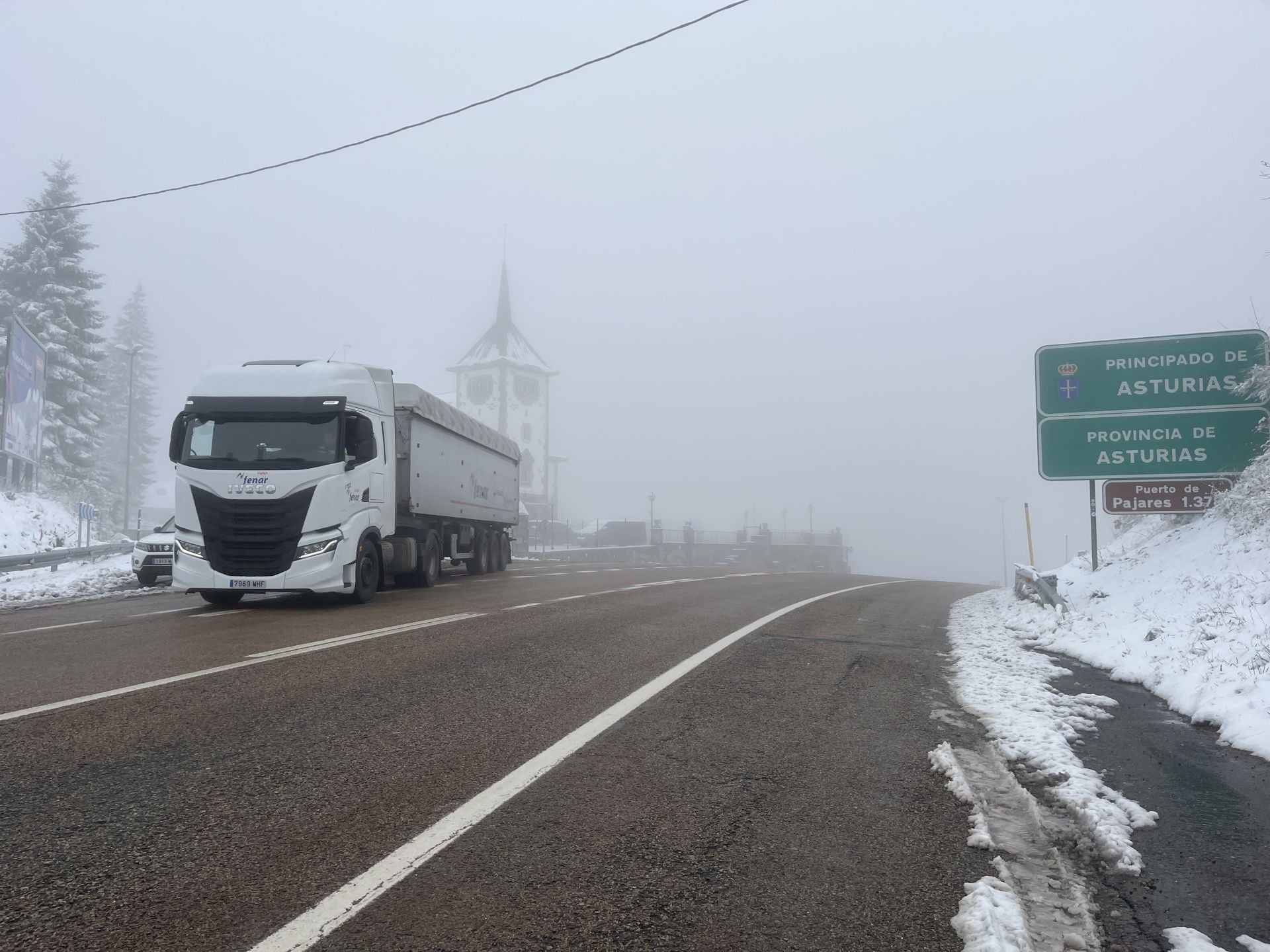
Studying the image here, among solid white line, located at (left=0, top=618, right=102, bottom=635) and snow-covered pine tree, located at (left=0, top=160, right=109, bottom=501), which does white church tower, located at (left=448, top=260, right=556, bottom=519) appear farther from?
solid white line, located at (left=0, top=618, right=102, bottom=635)

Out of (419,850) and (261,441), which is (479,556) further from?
(419,850)

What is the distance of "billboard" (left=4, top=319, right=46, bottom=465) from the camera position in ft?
91.4

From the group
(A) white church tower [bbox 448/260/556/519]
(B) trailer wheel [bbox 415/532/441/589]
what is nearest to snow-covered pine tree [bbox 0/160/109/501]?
(B) trailer wheel [bbox 415/532/441/589]

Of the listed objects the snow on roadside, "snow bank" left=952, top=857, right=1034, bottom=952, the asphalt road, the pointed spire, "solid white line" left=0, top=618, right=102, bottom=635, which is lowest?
the snow on roadside

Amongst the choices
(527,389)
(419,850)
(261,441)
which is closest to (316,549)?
(261,441)

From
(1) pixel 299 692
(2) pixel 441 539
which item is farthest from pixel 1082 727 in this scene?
(2) pixel 441 539

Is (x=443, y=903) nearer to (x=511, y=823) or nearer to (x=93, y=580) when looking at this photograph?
(x=511, y=823)

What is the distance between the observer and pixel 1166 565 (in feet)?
35.0

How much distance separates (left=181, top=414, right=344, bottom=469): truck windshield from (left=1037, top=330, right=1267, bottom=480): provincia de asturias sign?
10.5 m

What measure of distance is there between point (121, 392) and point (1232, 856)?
75.5 meters

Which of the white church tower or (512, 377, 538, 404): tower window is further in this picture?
(512, 377, 538, 404): tower window

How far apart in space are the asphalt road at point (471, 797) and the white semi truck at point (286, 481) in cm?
285

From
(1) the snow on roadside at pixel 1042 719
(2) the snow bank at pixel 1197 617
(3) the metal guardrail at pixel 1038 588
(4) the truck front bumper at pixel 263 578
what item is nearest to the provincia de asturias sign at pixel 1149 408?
(2) the snow bank at pixel 1197 617

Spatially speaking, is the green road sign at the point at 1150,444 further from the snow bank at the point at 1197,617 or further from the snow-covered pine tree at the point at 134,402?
the snow-covered pine tree at the point at 134,402
